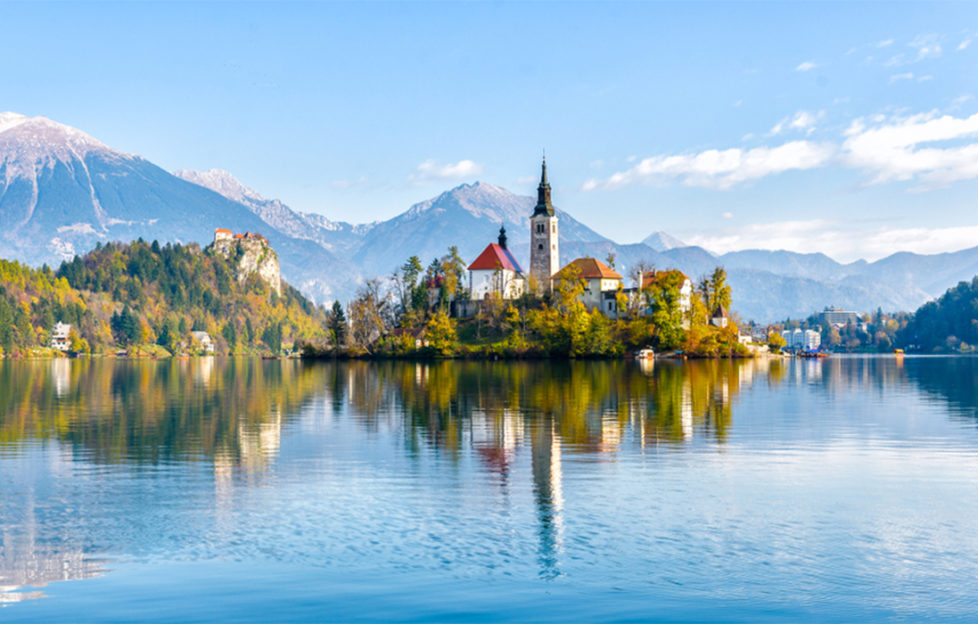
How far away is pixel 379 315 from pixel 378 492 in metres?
138

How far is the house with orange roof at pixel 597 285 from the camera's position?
513 ft

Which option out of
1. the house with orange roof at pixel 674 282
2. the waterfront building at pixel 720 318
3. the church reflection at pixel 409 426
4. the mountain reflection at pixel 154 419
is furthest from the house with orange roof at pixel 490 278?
the mountain reflection at pixel 154 419

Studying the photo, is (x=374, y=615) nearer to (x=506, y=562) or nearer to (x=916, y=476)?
(x=506, y=562)

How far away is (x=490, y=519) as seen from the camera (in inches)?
782

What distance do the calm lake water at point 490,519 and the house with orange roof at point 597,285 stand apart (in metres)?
115

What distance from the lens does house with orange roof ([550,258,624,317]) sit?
156500mm

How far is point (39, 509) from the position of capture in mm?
21203

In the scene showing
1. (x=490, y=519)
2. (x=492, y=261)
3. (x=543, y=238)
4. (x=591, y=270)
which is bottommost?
(x=490, y=519)

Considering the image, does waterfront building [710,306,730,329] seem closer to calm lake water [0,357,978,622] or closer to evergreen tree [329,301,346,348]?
evergreen tree [329,301,346,348]

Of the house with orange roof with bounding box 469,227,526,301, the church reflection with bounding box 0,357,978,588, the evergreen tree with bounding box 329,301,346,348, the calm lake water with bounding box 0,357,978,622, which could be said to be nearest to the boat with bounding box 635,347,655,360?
the house with orange roof with bounding box 469,227,526,301

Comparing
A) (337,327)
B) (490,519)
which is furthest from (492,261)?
(490,519)

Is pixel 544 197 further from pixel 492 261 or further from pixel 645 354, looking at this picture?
pixel 645 354

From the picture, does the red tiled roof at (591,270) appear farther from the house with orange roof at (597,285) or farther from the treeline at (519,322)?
the treeline at (519,322)

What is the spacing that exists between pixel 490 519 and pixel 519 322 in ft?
425
